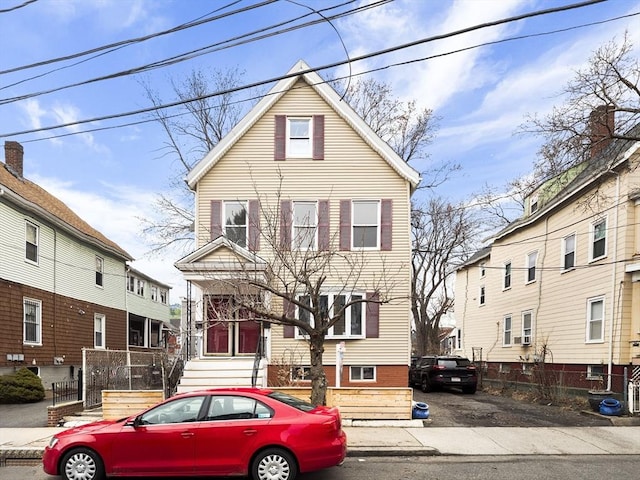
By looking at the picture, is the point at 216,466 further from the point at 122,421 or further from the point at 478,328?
the point at 478,328

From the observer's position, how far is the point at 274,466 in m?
6.41

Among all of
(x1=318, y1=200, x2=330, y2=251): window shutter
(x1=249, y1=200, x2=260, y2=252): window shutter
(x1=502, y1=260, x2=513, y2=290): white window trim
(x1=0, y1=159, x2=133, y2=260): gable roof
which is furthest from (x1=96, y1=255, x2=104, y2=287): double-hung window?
(x1=502, y1=260, x2=513, y2=290): white window trim

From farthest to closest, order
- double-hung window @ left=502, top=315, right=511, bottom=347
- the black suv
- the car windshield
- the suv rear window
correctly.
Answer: double-hung window @ left=502, top=315, right=511, bottom=347 → the suv rear window → the black suv → the car windshield

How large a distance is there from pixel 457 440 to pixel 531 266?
42.1 ft

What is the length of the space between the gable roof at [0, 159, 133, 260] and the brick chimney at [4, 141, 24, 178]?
0.28m

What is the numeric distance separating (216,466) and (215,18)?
21.5ft

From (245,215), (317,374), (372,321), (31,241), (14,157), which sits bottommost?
(317,374)

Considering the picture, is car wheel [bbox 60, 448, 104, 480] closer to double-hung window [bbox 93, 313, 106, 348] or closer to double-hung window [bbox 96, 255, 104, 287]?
double-hung window [bbox 93, 313, 106, 348]

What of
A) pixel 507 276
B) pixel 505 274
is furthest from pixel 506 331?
pixel 505 274

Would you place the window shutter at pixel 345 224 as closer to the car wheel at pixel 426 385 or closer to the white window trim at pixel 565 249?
the car wheel at pixel 426 385

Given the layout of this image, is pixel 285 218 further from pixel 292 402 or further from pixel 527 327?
pixel 527 327

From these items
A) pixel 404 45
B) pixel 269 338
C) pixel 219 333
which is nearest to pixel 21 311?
pixel 219 333

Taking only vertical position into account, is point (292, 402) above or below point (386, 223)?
below

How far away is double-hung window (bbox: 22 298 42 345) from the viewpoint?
55.2 feet
